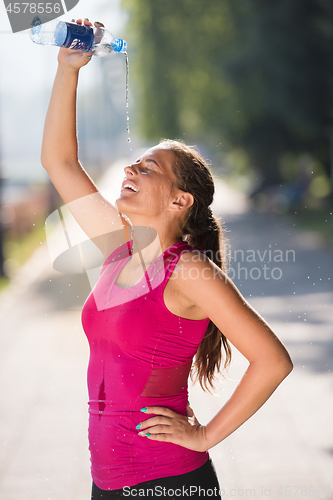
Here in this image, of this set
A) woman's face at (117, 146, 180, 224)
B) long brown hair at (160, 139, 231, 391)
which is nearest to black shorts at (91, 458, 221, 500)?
long brown hair at (160, 139, 231, 391)

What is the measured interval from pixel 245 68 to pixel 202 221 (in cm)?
1382

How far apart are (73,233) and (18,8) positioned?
1072mm

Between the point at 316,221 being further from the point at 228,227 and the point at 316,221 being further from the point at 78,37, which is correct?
the point at 78,37

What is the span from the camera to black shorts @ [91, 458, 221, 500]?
5.45 feet

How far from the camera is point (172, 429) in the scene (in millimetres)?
1695

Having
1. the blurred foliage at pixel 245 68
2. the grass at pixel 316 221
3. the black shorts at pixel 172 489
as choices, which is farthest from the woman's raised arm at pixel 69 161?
the grass at pixel 316 221

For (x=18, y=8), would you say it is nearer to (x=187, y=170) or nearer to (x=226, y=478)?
(x=187, y=170)

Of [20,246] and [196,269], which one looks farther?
[20,246]

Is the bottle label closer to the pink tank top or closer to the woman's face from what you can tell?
the woman's face

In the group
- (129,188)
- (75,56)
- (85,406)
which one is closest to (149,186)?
(129,188)

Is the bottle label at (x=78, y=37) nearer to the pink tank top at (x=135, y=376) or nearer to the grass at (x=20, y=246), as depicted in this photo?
the pink tank top at (x=135, y=376)

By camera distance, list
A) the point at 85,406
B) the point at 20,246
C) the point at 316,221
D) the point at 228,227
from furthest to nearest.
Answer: the point at 316,221 < the point at 228,227 < the point at 20,246 < the point at 85,406

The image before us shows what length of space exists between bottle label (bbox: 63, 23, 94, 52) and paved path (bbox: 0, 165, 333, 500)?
2.26ft

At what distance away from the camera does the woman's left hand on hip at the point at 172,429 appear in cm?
168
